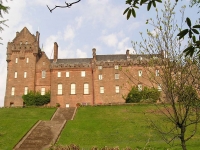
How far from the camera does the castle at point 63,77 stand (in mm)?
53219

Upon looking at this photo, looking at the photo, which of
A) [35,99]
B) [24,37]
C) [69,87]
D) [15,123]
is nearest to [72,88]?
[69,87]

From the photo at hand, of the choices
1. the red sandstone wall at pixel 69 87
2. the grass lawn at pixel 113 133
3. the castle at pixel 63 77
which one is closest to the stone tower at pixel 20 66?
the castle at pixel 63 77

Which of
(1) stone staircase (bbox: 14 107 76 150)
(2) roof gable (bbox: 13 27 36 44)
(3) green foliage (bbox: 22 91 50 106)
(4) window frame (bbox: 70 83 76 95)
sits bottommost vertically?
(1) stone staircase (bbox: 14 107 76 150)

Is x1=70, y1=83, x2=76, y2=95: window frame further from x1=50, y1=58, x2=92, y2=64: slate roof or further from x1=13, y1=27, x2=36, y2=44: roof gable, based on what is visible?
x1=13, y1=27, x2=36, y2=44: roof gable

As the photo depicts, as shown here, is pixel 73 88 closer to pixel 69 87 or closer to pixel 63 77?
pixel 69 87

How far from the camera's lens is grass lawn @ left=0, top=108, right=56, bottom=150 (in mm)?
24353

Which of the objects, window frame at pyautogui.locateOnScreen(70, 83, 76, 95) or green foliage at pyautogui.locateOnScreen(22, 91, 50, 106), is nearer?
green foliage at pyautogui.locateOnScreen(22, 91, 50, 106)

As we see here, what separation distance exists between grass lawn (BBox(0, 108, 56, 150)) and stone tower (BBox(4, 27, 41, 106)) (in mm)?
11444

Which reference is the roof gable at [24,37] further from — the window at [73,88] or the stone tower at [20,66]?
the window at [73,88]

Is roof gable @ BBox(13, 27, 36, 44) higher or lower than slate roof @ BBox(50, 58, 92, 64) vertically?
higher

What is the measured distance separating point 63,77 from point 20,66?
8975 millimetres

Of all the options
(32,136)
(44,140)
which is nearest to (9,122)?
(32,136)

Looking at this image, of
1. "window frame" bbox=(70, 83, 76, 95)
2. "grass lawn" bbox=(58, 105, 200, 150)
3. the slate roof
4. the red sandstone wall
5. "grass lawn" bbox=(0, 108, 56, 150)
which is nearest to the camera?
"grass lawn" bbox=(58, 105, 200, 150)

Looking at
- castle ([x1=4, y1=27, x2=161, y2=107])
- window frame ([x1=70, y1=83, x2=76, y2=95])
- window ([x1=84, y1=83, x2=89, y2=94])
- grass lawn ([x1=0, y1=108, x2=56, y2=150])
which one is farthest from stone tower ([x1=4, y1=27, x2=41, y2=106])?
grass lawn ([x1=0, y1=108, x2=56, y2=150])
